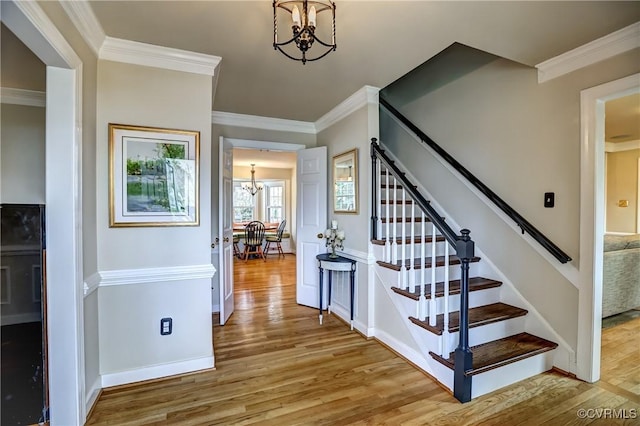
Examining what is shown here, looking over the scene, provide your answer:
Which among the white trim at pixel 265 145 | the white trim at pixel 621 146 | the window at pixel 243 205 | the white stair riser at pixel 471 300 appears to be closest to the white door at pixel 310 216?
the white trim at pixel 265 145

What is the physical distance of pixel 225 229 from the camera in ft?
11.5

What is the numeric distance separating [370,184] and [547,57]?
1710 mm

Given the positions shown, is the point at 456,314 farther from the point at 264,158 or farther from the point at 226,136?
the point at 264,158

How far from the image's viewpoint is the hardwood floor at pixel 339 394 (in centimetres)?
185

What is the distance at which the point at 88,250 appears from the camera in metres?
1.95

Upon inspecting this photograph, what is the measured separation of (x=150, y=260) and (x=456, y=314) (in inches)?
98.4

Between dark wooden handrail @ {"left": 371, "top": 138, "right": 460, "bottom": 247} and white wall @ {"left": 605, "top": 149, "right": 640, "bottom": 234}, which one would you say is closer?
dark wooden handrail @ {"left": 371, "top": 138, "right": 460, "bottom": 247}

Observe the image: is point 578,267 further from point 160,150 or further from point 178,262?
point 160,150

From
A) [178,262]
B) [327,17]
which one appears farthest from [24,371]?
[327,17]

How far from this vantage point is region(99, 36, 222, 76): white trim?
2.12m

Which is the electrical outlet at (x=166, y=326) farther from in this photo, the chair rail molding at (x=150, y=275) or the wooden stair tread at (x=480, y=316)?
the wooden stair tread at (x=480, y=316)

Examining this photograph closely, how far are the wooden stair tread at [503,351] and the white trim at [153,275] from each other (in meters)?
1.91

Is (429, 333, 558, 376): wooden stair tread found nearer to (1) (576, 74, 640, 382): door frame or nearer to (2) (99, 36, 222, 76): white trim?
(1) (576, 74, 640, 382): door frame

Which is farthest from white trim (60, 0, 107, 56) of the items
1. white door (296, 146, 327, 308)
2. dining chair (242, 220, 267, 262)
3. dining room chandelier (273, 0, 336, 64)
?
dining chair (242, 220, 267, 262)
